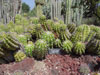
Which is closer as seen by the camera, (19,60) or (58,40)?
(19,60)

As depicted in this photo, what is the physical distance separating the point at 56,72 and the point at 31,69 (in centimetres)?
56

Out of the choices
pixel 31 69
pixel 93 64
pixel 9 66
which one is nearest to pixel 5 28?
pixel 9 66

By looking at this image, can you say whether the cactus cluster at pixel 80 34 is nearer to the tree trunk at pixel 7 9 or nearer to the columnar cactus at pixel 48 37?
the columnar cactus at pixel 48 37

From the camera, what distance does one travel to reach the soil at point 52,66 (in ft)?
8.77

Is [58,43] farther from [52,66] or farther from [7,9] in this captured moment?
[7,9]

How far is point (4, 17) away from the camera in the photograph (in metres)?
8.29

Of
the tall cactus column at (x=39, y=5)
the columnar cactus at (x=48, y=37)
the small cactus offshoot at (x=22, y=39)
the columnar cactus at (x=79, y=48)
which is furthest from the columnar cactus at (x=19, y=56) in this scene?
the tall cactus column at (x=39, y=5)

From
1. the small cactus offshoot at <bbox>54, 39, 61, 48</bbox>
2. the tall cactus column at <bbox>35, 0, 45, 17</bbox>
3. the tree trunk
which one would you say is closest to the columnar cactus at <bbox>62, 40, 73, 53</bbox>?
the small cactus offshoot at <bbox>54, 39, 61, 48</bbox>

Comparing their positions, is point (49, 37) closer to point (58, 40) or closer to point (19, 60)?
point (58, 40)

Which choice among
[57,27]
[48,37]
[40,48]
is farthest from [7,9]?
[40,48]

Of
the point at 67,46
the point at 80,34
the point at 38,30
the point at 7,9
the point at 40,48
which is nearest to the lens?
→ the point at 40,48

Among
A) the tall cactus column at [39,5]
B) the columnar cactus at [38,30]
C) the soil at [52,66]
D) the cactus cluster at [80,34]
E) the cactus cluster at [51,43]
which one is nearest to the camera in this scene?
the soil at [52,66]

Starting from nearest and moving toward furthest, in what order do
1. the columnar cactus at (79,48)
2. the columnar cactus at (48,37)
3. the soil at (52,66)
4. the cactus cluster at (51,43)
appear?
the soil at (52,66) < the cactus cluster at (51,43) < the columnar cactus at (79,48) < the columnar cactus at (48,37)

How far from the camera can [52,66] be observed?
2.84 m
